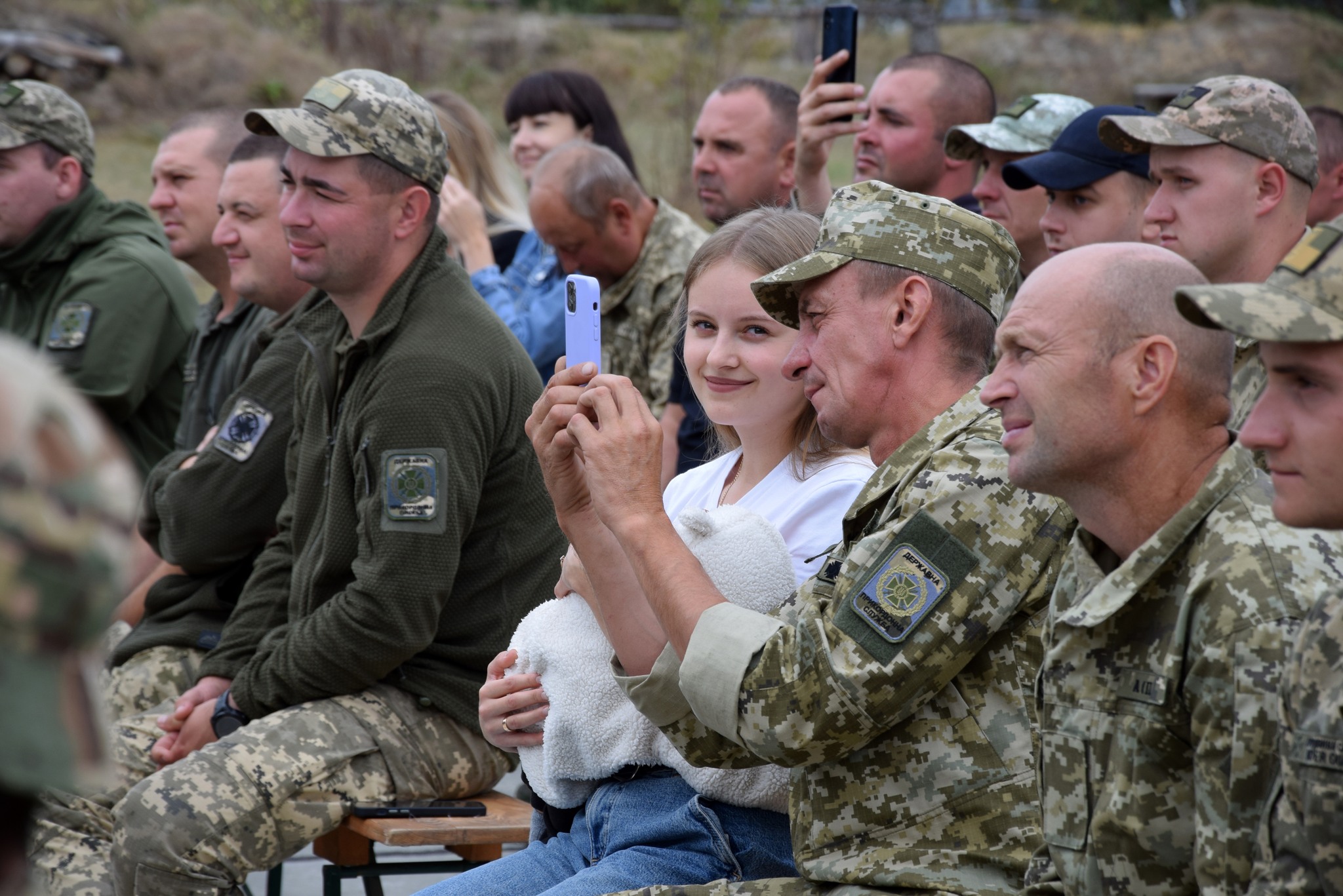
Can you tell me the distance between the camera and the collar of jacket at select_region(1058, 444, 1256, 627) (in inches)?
71.9

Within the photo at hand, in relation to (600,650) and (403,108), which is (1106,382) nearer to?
(600,650)

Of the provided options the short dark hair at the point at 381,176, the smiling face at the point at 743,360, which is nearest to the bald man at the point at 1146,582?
the smiling face at the point at 743,360

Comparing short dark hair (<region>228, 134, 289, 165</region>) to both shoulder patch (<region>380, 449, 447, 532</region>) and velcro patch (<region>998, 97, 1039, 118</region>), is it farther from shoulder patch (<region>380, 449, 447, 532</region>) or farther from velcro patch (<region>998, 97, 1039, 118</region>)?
velcro patch (<region>998, 97, 1039, 118</region>)

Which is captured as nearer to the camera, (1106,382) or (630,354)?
(1106,382)

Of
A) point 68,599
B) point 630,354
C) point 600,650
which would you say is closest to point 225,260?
point 630,354

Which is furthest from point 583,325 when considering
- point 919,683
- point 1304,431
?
point 1304,431

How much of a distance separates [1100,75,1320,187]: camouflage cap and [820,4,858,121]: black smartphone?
1.10 m

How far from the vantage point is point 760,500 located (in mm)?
2725

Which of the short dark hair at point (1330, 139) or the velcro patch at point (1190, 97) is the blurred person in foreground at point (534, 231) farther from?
the short dark hair at point (1330, 139)

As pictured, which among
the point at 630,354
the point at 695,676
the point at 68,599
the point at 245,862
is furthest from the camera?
the point at 630,354

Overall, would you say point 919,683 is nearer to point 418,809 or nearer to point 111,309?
point 418,809

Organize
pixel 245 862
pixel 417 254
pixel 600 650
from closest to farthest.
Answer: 1. pixel 600 650
2. pixel 245 862
3. pixel 417 254

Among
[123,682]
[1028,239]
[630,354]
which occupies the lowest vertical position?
[123,682]

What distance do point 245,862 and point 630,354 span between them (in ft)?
7.97
